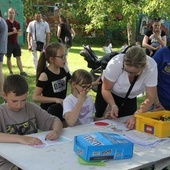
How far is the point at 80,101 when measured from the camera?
8.96ft

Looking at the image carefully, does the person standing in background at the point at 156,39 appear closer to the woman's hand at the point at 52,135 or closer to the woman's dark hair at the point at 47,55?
the woman's dark hair at the point at 47,55

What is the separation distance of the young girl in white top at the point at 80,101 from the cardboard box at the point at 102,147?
2.22 ft

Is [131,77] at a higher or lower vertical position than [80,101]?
higher

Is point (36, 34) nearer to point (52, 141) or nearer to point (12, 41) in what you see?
point (12, 41)

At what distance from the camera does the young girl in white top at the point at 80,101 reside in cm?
273

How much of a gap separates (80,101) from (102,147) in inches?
33.6

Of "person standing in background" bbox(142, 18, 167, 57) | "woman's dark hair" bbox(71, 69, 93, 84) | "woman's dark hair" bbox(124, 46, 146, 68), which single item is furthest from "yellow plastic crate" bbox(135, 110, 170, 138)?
"person standing in background" bbox(142, 18, 167, 57)

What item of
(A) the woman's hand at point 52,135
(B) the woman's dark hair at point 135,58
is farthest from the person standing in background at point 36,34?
(A) the woman's hand at point 52,135

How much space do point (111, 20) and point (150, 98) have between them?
47.2 ft

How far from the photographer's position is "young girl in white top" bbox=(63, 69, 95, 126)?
273 centimetres

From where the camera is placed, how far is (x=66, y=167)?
1.87 meters

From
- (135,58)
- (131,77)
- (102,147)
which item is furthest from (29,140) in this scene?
(131,77)

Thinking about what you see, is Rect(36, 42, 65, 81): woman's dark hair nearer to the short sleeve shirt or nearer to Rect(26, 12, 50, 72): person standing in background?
the short sleeve shirt

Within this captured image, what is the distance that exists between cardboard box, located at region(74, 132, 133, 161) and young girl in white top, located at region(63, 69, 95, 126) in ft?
2.22
